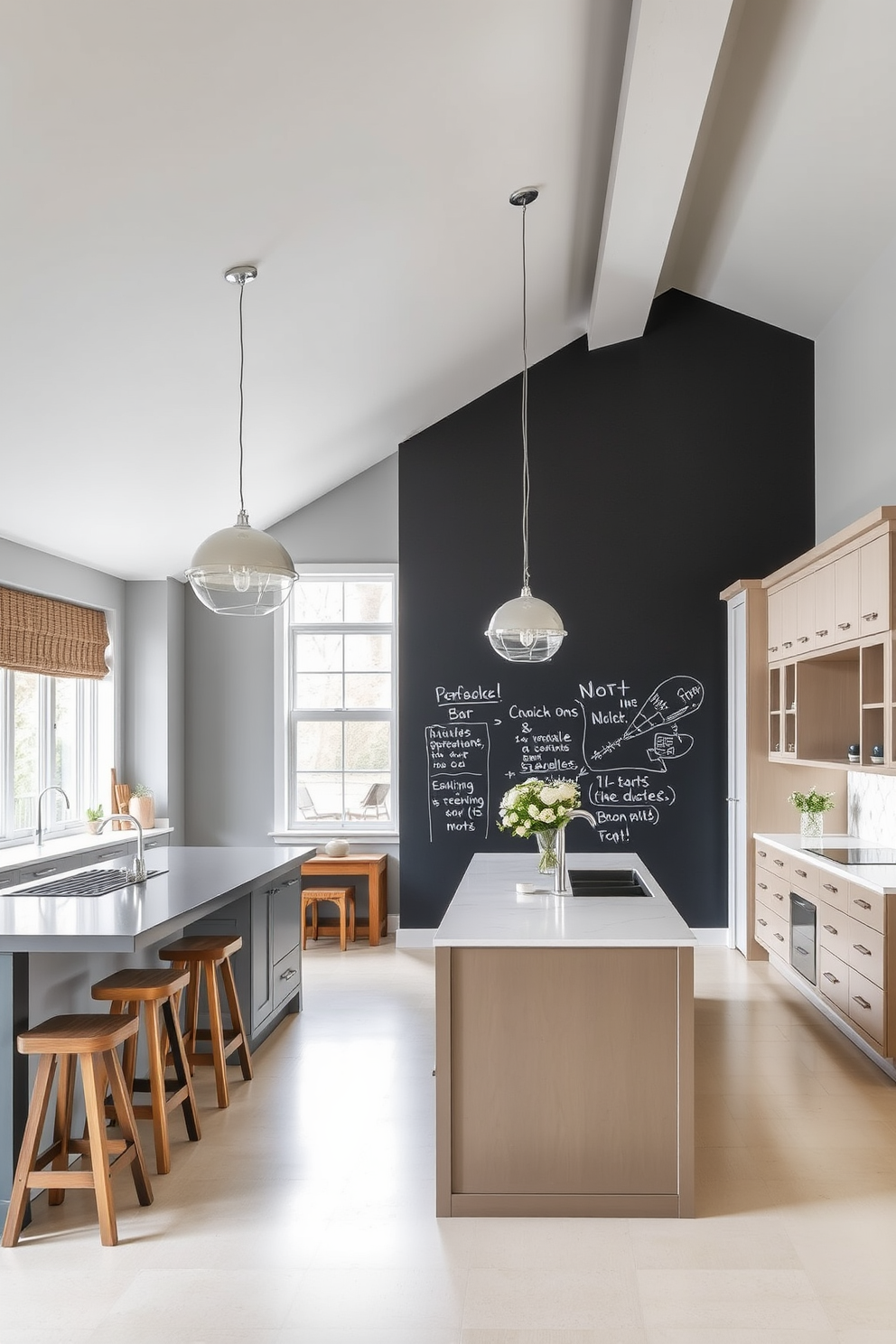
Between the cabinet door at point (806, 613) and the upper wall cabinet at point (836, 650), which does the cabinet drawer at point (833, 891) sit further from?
the cabinet door at point (806, 613)

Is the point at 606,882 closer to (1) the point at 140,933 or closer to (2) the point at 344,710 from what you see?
(1) the point at 140,933

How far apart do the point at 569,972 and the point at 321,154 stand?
288 centimetres

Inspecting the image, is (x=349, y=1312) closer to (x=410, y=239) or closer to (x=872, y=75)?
(x=410, y=239)

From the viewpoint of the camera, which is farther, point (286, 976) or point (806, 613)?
point (806, 613)

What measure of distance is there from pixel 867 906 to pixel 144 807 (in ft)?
14.5

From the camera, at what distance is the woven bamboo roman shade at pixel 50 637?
18.3 ft

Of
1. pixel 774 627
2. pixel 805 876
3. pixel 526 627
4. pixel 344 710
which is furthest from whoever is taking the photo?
pixel 344 710

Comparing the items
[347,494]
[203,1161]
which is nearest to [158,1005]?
[203,1161]

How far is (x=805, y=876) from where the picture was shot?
5.05m

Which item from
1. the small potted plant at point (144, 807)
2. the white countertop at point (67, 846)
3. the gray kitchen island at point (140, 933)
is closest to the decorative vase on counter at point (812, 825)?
the gray kitchen island at point (140, 933)

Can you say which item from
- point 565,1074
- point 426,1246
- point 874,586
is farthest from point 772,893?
point 426,1246

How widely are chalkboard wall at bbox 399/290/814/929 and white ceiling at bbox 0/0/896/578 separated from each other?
38 centimetres

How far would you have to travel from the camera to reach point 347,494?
23.5ft

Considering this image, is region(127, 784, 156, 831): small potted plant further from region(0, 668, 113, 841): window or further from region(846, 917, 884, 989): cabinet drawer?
region(846, 917, 884, 989): cabinet drawer
